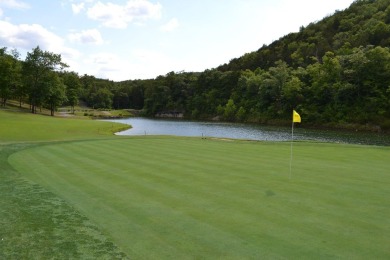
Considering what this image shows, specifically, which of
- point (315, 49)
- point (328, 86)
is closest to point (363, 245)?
point (328, 86)

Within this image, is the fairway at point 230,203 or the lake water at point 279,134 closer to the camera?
the fairway at point 230,203

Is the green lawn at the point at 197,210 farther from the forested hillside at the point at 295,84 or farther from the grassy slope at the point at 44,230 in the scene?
the forested hillside at the point at 295,84

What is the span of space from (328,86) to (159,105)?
282 ft

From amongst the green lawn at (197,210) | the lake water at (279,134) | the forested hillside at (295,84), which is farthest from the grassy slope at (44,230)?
the forested hillside at (295,84)

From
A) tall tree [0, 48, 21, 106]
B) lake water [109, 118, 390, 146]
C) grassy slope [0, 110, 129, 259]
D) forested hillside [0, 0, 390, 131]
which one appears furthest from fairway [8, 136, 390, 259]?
tall tree [0, 48, 21, 106]

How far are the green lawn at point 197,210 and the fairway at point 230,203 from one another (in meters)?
0.02

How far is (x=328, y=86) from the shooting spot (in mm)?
75500

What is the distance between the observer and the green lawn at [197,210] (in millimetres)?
5898

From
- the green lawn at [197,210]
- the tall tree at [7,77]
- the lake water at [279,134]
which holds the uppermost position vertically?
the tall tree at [7,77]

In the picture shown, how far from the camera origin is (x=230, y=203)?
8305 millimetres

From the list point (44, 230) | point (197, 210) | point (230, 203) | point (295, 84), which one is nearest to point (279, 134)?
point (295, 84)

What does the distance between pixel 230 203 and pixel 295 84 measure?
79.3 metres

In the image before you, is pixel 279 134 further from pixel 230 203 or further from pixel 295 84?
pixel 230 203

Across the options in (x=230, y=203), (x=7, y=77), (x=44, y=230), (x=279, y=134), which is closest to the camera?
(x=44, y=230)
